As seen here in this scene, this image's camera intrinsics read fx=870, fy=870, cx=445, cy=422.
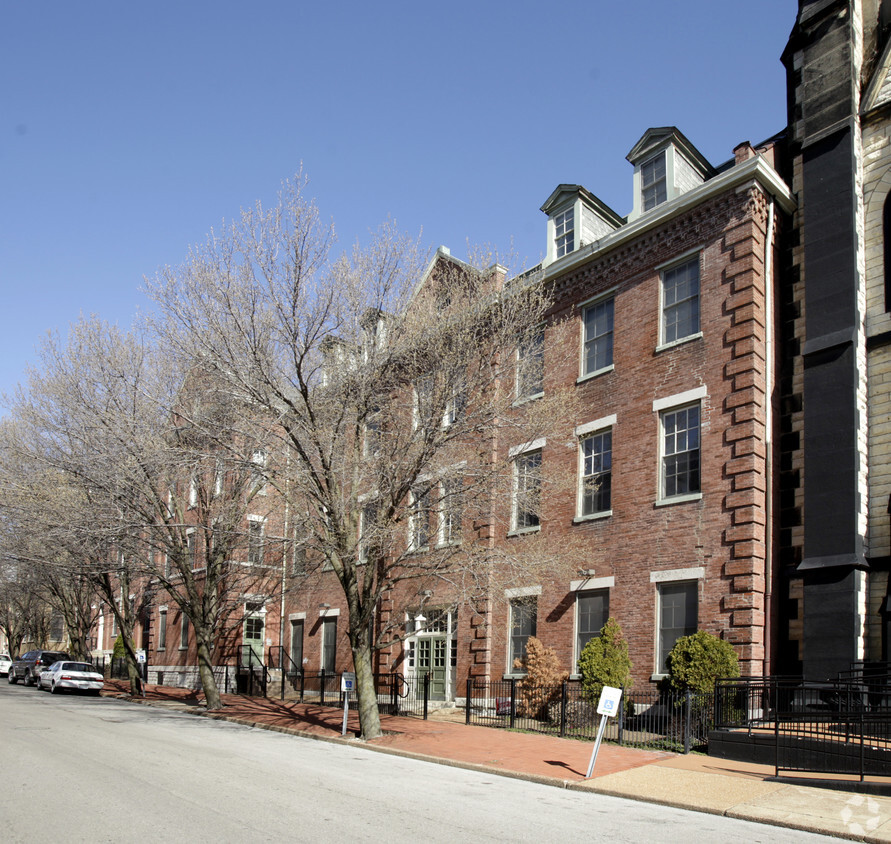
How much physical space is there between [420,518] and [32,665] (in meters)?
27.1

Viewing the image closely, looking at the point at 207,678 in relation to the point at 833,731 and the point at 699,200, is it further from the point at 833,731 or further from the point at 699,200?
the point at 699,200

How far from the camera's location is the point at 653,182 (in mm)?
21312

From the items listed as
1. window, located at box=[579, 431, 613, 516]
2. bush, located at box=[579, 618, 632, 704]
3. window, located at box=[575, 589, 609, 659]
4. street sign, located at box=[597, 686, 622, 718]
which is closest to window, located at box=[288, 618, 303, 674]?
window, located at box=[575, 589, 609, 659]

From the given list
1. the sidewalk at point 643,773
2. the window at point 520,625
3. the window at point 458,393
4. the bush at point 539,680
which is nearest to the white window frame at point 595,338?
the window at point 458,393

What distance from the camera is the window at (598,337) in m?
21.8

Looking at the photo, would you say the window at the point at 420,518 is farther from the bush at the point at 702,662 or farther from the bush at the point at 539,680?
the bush at the point at 702,662

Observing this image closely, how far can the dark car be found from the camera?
3766 centimetres

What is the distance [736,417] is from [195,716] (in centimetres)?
1620

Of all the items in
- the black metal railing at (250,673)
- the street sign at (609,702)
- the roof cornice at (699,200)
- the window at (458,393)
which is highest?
the roof cornice at (699,200)

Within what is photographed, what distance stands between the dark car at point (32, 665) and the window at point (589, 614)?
26.1m

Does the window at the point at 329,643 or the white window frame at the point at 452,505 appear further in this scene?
the window at the point at 329,643

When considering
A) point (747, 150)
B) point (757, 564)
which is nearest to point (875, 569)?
point (757, 564)

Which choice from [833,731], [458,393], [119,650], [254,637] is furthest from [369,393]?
[119,650]

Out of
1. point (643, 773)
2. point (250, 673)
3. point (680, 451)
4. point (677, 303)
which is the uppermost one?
point (677, 303)
